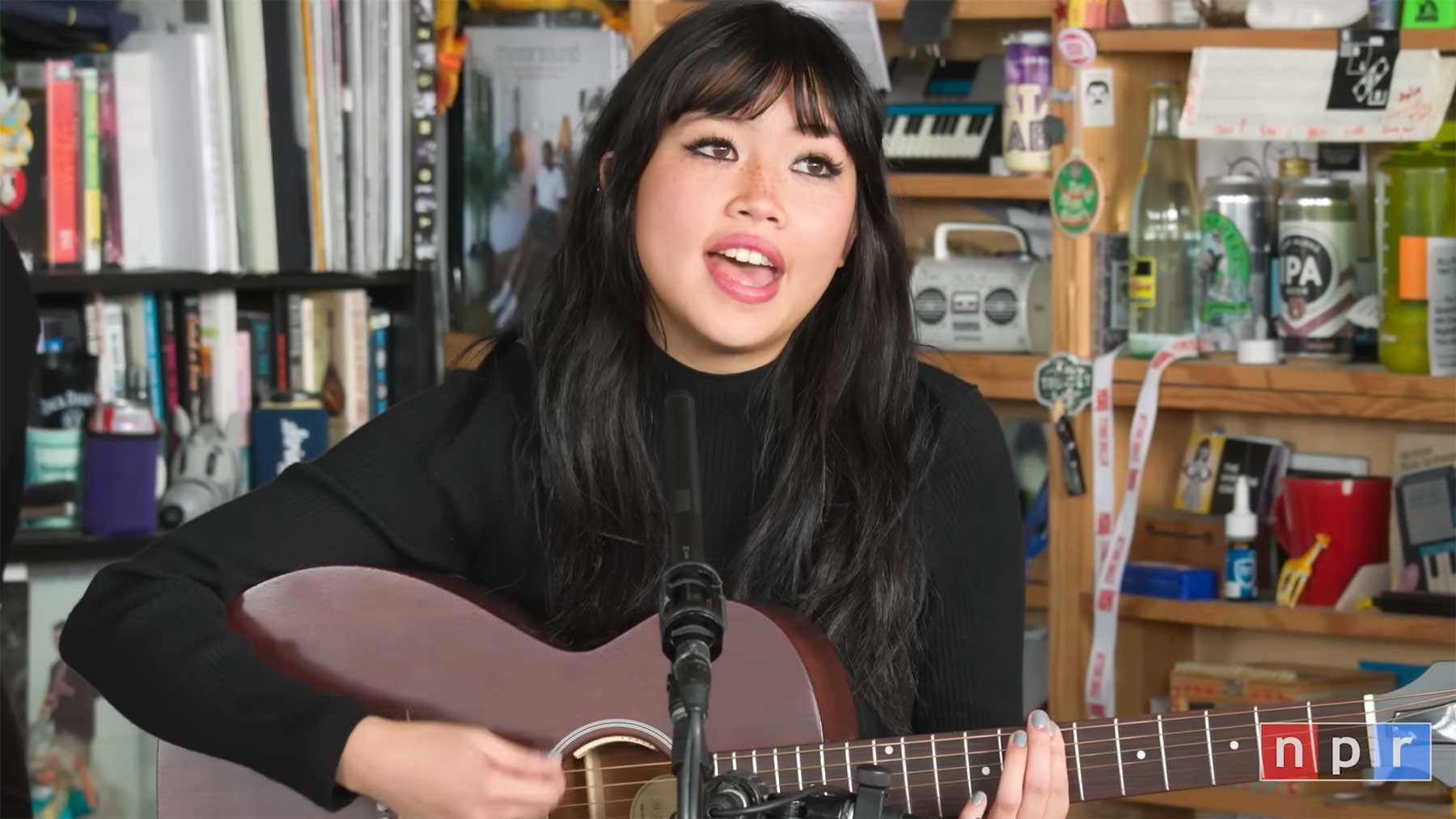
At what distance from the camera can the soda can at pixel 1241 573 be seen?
2352 millimetres

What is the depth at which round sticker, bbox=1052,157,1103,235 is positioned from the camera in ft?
7.79

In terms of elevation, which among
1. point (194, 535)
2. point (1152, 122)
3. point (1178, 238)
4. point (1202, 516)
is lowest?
point (1202, 516)

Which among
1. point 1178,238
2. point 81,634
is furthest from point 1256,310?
point 81,634

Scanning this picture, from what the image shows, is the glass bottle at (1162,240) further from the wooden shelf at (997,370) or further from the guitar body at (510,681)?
the guitar body at (510,681)

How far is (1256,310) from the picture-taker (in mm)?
2371

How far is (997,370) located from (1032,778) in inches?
45.9

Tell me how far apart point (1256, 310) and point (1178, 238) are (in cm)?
15

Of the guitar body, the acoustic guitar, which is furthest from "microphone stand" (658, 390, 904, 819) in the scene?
the guitar body

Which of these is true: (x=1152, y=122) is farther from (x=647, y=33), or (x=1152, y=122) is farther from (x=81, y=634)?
(x=81, y=634)

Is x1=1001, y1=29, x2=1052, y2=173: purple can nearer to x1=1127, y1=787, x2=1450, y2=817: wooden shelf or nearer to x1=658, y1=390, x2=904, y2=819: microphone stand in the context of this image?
x1=1127, y1=787, x2=1450, y2=817: wooden shelf

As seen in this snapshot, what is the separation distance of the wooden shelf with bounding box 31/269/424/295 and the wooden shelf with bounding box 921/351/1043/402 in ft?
2.62

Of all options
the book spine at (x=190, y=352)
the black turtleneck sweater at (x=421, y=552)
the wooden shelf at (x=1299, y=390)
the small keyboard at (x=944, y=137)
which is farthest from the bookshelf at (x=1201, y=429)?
the book spine at (x=190, y=352)

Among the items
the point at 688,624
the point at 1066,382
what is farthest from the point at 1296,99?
the point at 688,624

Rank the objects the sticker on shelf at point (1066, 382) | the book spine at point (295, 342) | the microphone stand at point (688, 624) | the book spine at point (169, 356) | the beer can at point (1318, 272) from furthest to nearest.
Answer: the book spine at point (295, 342)
the book spine at point (169, 356)
the sticker on shelf at point (1066, 382)
the beer can at point (1318, 272)
the microphone stand at point (688, 624)
